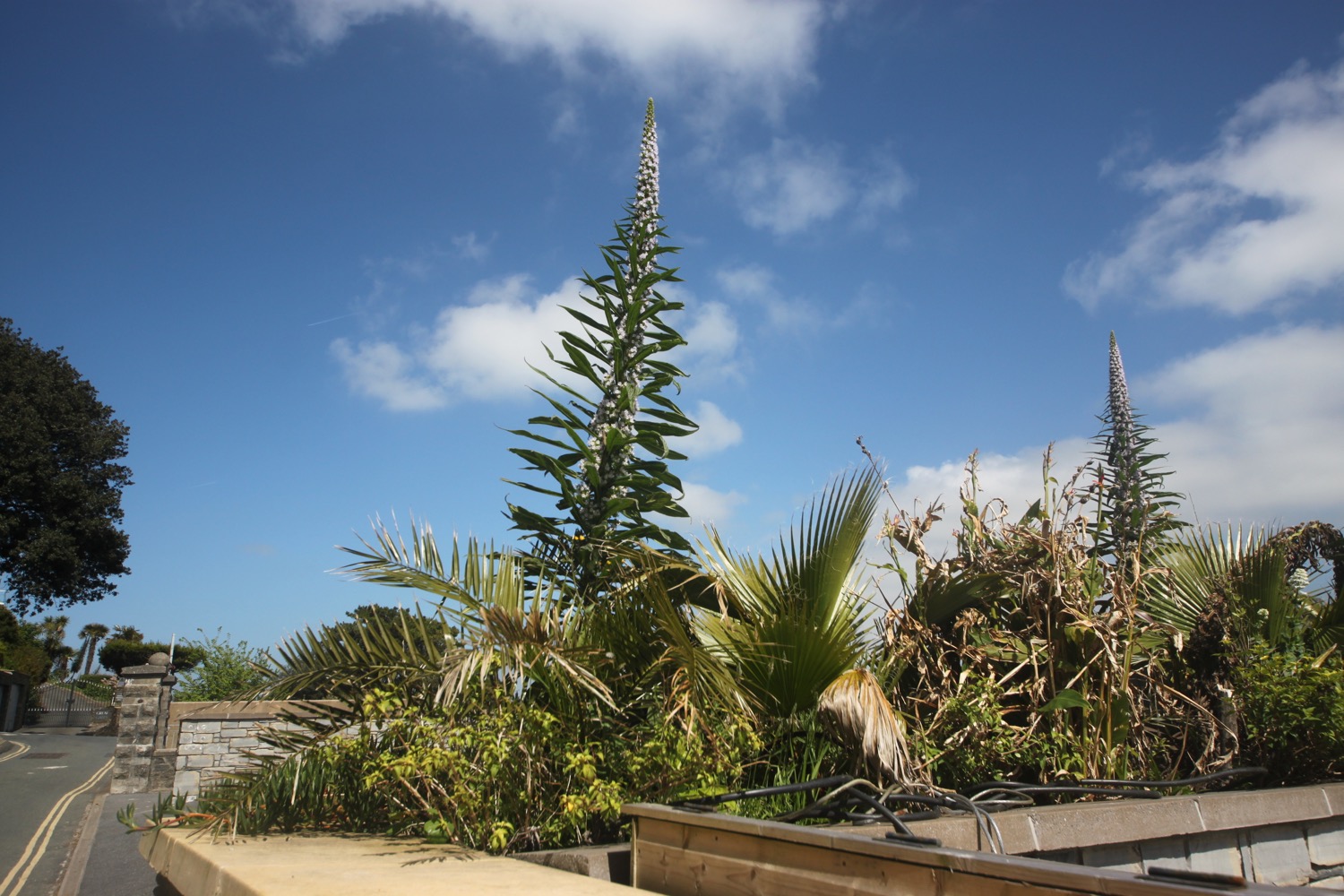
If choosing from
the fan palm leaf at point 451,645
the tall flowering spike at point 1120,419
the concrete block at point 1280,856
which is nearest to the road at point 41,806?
the fan palm leaf at point 451,645

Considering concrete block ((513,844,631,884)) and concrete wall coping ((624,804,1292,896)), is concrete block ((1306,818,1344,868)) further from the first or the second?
concrete block ((513,844,631,884))

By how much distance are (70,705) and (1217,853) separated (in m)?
57.5

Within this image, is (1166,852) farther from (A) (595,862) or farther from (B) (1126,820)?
(A) (595,862)

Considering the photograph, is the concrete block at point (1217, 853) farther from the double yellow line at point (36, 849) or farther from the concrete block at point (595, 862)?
the double yellow line at point (36, 849)

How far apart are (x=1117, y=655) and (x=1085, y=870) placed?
2905 millimetres

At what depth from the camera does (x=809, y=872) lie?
2.43 metres

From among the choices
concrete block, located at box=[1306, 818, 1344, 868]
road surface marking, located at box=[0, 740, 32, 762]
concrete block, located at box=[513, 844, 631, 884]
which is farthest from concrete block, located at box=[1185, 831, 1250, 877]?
road surface marking, located at box=[0, 740, 32, 762]

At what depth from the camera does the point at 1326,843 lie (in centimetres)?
416

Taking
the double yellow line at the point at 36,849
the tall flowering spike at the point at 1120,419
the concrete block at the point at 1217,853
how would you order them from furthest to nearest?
the tall flowering spike at the point at 1120,419 → the double yellow line at the point at 36,849 → the concrete block at the point at 1217,853

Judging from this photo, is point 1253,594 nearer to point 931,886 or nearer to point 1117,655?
point 1117,655

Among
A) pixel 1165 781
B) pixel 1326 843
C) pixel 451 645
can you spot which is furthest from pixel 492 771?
pixel 1326 843

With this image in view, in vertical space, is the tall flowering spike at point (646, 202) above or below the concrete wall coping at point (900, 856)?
above

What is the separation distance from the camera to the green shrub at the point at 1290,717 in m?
4.68

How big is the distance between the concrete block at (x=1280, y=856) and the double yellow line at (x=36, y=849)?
883 centimetres
